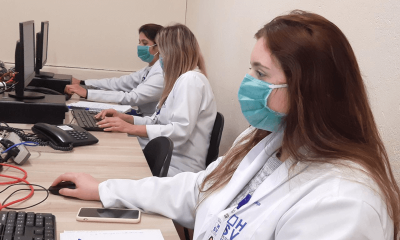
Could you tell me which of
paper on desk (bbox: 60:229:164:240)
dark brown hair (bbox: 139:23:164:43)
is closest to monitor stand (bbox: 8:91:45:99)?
paper on desk (bbox: 60:229:164:240)

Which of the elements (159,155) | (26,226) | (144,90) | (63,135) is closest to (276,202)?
(26,226)

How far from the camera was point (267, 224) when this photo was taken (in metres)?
0.90

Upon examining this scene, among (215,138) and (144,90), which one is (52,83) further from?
Answer: (215,138)

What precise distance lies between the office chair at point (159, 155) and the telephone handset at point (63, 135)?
0.29m

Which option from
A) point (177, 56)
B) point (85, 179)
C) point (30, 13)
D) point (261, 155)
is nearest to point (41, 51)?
point (30, 13)

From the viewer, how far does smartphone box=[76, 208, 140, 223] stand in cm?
112

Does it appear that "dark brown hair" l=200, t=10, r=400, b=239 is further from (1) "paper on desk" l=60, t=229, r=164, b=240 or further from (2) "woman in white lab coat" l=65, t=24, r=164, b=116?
(2) "woman in white lab coat" l=65, t=24, r=164, b=116

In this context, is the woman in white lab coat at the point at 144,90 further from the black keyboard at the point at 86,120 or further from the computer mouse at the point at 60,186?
the computer mouse at the point at 60,186

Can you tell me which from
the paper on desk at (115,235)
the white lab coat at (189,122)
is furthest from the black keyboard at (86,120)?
the paper on desk at (115,235)

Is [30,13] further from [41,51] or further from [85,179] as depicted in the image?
[85,179]

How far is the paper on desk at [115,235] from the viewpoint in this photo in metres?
1.01

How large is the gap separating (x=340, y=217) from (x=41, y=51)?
120 inches

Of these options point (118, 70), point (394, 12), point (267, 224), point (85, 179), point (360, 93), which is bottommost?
point (118, 70)

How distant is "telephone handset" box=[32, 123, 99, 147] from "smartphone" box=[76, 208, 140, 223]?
2.28 feet
